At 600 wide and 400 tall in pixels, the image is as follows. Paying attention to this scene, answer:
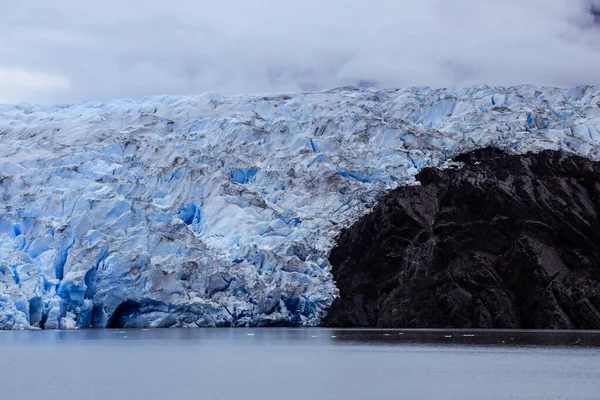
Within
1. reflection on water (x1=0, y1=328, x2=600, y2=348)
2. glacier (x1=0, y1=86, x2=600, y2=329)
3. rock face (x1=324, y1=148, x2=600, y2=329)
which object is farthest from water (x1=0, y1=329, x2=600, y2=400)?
rock face (x1=324, y1=148, x2=600, y2=329)

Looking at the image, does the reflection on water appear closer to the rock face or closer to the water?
the water

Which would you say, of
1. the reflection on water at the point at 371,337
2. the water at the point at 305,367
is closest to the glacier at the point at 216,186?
the reflection on water at the point at 371,337

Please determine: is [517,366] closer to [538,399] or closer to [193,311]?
[538,399]

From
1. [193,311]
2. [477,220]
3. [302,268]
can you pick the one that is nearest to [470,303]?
[477,220]

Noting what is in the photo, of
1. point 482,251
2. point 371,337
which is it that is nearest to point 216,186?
point 371,337

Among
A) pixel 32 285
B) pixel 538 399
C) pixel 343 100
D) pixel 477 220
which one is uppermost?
pixel 343 100

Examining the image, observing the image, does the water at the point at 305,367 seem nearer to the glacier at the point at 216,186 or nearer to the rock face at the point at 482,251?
the glacier at the point at 216,186
